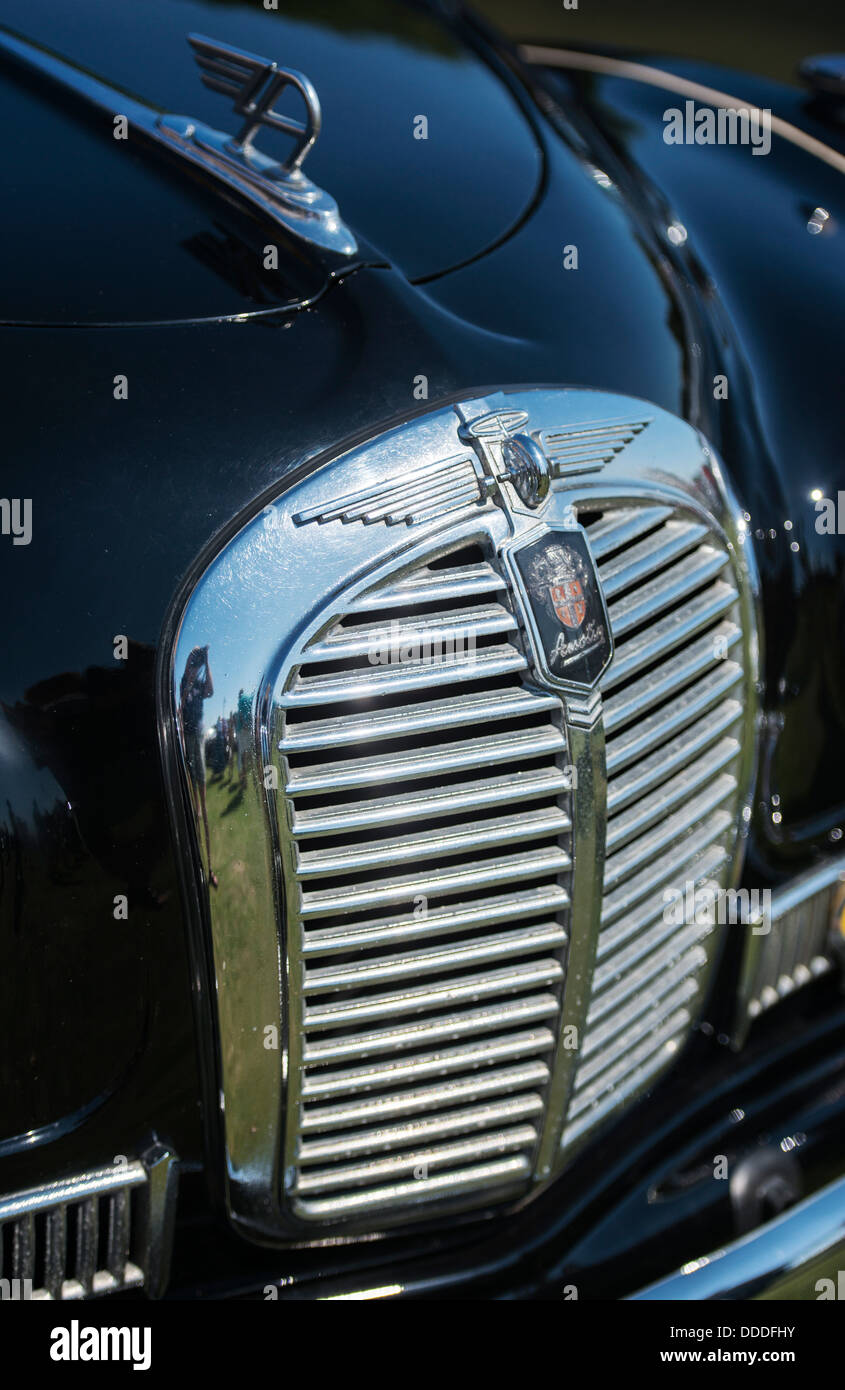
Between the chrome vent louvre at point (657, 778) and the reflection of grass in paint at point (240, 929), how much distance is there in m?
0.47

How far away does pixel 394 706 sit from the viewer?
1612 millimetres

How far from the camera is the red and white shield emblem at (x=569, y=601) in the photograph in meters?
1.68

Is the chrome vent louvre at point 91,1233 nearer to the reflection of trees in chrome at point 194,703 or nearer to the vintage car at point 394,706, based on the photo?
the vintage car at point 394,706

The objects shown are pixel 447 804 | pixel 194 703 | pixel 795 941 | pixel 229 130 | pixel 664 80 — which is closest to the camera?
pixel 194 703

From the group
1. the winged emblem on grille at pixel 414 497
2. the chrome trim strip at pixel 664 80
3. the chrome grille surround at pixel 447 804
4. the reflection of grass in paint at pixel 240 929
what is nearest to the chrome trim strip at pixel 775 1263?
the chrome grille surround at pixel 447 804

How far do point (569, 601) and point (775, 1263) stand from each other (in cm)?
92

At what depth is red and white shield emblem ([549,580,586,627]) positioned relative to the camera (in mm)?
1681

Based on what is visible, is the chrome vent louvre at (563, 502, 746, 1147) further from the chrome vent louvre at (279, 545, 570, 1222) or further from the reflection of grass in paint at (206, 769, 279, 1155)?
the reflection of grass in paint at (206, 769, 279, 1155)

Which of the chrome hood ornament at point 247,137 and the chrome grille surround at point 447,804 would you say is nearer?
the chrome grille surround at point 447,804

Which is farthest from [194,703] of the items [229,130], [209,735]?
[229,130]

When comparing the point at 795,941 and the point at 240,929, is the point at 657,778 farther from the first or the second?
the point at 240,929

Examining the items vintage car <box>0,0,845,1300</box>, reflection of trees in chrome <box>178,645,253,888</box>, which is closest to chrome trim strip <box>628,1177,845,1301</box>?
vintage car <box>0,0,845,1300</box>

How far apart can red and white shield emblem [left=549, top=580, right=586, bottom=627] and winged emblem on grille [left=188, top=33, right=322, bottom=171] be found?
71 centimetres
